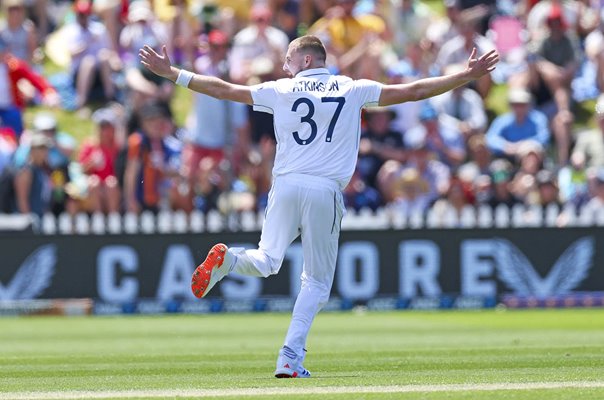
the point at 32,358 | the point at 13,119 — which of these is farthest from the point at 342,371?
the point at 13,119

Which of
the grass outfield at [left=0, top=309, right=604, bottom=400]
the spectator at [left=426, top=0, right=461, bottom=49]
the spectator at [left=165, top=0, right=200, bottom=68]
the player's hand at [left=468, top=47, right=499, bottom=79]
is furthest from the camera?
the spectator at [left=426, top=0, right=461, bottom=49]

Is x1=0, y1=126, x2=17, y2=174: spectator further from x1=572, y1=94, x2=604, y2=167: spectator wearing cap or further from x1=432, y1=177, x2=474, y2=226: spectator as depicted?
x1=572, y1=94, x2=604, y2=167: spectator wearing cap

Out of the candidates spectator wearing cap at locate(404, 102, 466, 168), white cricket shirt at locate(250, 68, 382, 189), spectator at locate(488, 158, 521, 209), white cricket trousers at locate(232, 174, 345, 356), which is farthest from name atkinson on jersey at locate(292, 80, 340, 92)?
spectator wearing cap at locate(404, 102, 466, 168)

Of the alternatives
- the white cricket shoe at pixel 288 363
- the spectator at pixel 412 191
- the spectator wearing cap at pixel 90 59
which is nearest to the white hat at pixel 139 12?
the spectator wearing cap at pixel 90 59

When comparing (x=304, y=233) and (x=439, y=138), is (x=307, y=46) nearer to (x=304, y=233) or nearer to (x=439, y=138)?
(x=304, y=233)

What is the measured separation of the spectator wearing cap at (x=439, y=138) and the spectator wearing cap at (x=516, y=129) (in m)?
0.51

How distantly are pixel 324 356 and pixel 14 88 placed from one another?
1014 centimetres

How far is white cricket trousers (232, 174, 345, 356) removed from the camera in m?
9.45

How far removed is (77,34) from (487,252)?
787 centimetres

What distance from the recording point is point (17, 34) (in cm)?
2181

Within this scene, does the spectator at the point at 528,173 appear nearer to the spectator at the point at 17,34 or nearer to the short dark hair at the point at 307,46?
the spectator at the point at 17,34

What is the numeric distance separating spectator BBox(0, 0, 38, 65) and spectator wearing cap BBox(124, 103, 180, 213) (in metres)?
3.06

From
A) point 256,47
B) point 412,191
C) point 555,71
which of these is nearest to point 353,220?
point 412,191

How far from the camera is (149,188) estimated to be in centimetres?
1933
